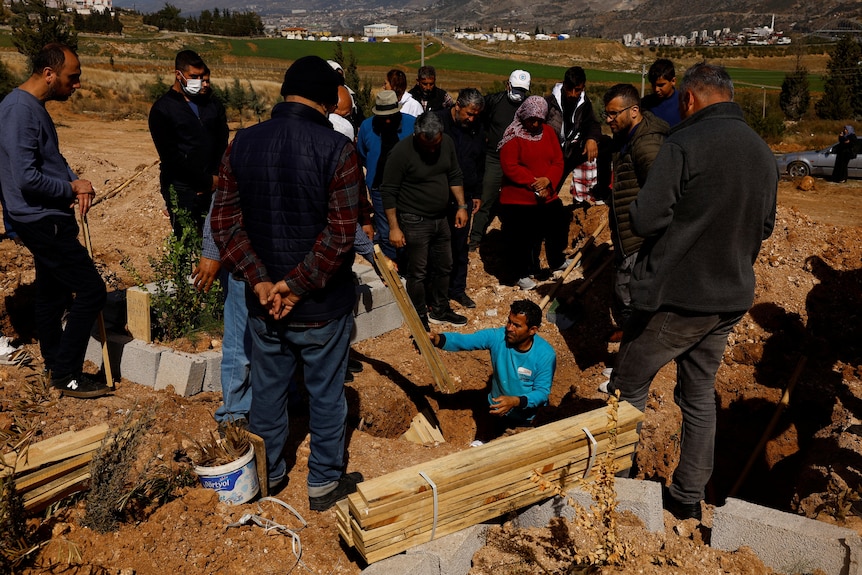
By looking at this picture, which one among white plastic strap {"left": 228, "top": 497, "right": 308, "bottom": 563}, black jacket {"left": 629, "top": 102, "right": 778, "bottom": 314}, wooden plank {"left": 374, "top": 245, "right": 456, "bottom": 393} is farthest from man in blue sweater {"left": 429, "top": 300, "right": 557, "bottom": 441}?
white plastic strap {"left": 228, "top": 497, "right": 308, "bottom": 563}

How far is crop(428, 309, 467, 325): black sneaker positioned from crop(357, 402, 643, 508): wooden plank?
10.1ft

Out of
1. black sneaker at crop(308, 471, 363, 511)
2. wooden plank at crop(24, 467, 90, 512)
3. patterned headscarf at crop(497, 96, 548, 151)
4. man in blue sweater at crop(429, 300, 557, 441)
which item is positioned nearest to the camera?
wooden plank at crop(24, 467, 90, 512)

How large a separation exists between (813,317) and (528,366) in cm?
374

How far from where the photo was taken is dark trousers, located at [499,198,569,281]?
6.70 meters

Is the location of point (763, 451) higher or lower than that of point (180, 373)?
lower

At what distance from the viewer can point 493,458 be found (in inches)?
117

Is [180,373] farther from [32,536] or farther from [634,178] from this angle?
Result: [634,178]

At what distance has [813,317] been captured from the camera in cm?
646

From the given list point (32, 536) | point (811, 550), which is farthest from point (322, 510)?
point (811, 550)

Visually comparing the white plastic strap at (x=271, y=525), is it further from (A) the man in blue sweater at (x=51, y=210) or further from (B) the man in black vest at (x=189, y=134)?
(B) the man in black vest at (x=189, y=134)

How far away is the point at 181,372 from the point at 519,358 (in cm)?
225

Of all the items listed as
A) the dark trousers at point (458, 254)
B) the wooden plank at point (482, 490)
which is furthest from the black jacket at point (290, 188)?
the dark trousers at point (458, 254)

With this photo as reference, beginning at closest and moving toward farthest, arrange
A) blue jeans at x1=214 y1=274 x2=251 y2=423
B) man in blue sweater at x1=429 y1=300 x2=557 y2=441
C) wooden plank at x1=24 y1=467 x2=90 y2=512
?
wooden plank at x1=24 y1=467 x2=90 y2=512, blue jeans at x1=214 y1=274 x2=251 y2=423, man in blue sweater at x1=429 y1=300 x2=557 y2=441

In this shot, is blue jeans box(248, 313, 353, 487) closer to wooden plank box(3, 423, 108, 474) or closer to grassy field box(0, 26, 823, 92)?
wooden plank box(3, 423, 108, 474)
